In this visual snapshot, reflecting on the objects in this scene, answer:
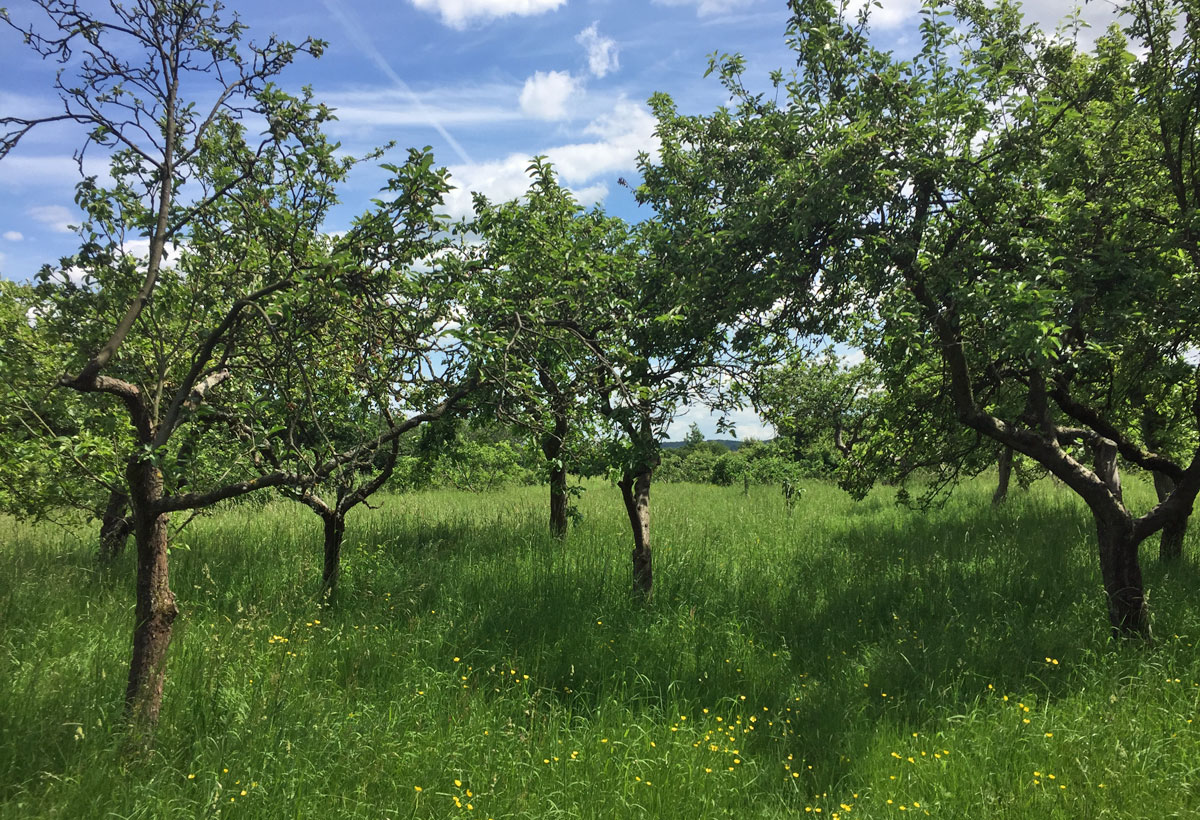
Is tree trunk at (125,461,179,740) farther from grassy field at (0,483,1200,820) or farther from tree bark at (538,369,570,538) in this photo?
tree bark at (538,369,570,538)

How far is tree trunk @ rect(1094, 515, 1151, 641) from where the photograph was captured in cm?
604

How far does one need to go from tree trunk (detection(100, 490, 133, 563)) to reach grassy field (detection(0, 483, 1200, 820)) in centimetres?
29

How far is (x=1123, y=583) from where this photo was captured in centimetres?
618

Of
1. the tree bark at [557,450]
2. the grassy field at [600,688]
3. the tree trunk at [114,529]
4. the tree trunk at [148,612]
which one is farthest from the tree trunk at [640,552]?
the tree trunk at [114,529]

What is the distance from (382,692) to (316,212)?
12.3 feet

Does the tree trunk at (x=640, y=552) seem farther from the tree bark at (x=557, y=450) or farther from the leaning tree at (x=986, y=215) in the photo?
the leaning tree at (x=986, y=215)

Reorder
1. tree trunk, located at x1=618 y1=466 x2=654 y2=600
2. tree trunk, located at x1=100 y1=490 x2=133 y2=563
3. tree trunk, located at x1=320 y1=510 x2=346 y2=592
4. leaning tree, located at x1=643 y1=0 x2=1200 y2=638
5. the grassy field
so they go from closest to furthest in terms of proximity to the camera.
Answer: the grassy field, leaning tree, located at x1=643 y1=0 x2=1200 y2=638, tree trunk, located at x1=320 y1=510 x2=346 y2=592, tree trunk, located at x1=618 y1=466 x2=654 y2=600, tree trunk, located at x1=100 y1=490 x2=133 y2=563

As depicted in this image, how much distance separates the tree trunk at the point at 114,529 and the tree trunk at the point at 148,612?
14.5 feet

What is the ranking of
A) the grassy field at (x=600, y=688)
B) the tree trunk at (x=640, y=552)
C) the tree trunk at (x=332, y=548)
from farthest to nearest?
the tree trunk at (x=640, y=552) < the tree trunk at (x=332, y=548) < the grassy field at (x=600, y=688)

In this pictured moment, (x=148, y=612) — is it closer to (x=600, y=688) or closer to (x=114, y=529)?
(x=600, y=688)

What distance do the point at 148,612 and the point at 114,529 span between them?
17.9ft

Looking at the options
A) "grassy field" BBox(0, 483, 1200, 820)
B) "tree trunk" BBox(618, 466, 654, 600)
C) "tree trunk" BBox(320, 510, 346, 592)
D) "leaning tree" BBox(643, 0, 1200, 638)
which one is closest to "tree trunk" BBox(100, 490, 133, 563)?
"grassy field" BBox(0, 483, 1200, 820)

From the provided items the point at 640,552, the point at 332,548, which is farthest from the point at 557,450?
the point at 332,548

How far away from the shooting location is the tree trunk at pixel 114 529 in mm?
7777
